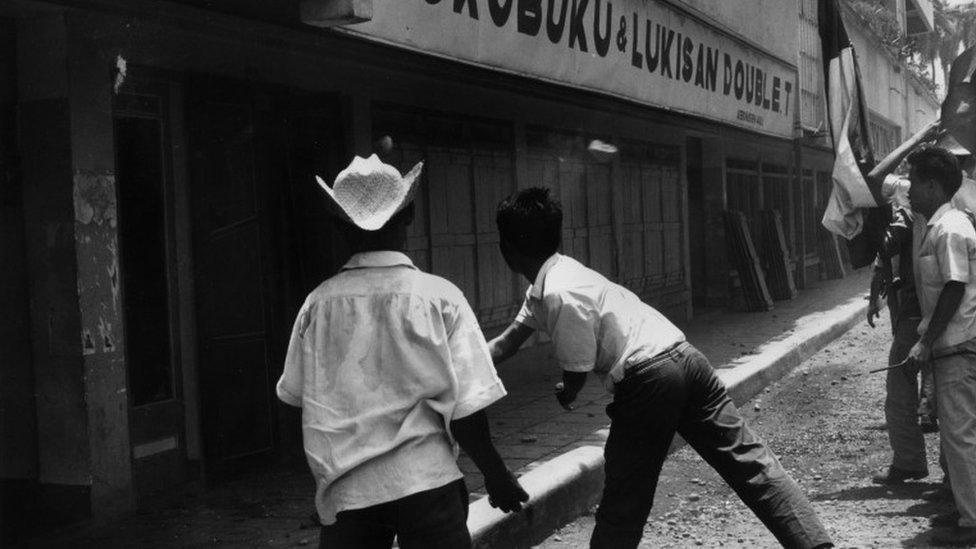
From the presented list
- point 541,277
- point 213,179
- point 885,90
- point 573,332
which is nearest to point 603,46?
point 213,179

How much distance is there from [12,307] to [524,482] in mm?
2659

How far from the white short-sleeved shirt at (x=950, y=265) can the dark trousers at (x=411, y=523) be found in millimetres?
3021

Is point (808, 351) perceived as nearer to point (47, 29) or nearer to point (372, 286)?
point (47, 29)

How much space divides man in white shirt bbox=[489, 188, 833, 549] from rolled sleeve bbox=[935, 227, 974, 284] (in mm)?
1486

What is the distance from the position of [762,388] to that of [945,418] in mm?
5086

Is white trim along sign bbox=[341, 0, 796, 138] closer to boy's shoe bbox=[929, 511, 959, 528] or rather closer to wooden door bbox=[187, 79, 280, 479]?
wooden door bbox=[187, 79, 280, 479]

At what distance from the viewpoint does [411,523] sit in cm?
301

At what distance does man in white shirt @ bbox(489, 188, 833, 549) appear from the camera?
13.1 feet

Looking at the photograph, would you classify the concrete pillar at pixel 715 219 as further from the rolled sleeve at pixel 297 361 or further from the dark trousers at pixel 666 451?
the rolled sleeve at pixel 297 361

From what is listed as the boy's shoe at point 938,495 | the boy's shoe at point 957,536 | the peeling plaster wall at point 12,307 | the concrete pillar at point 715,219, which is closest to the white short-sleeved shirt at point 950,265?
the boy's shoe at point 957,536

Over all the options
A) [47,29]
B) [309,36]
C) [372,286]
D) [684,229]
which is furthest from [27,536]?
[684,229]

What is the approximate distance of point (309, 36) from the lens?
6.26 metres

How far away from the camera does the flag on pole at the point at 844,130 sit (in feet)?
22.9

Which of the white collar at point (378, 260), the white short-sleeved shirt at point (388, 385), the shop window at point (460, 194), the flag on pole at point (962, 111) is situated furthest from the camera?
the shop window at point (460, 194)
